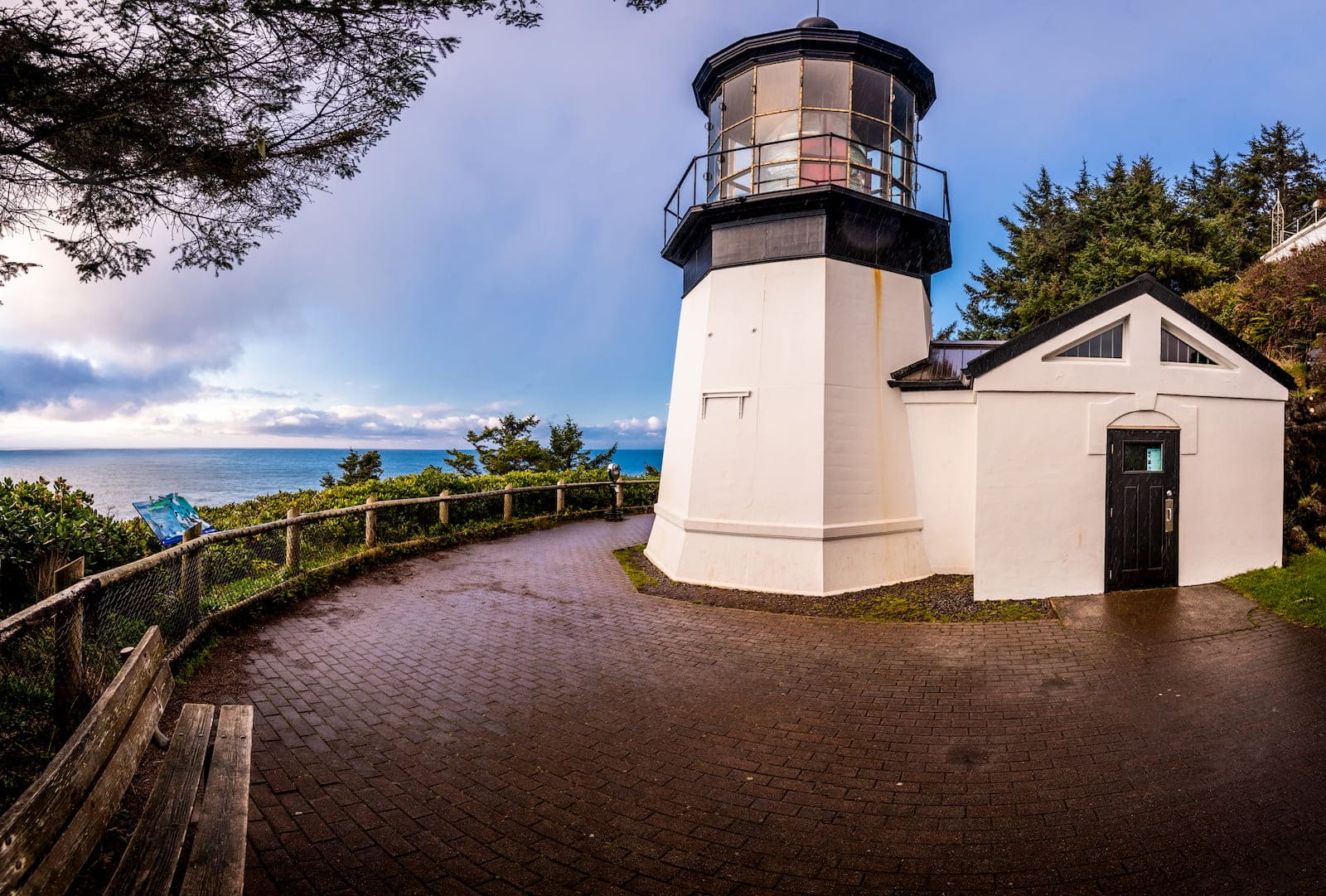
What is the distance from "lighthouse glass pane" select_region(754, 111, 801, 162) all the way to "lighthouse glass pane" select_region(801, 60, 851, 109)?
12.8 inches

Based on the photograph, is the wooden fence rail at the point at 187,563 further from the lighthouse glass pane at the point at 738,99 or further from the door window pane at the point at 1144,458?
the door window pane at the point at 1144,458

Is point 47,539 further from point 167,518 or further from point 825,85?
point 825,85

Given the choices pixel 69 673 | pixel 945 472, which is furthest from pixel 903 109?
pixel 69 673

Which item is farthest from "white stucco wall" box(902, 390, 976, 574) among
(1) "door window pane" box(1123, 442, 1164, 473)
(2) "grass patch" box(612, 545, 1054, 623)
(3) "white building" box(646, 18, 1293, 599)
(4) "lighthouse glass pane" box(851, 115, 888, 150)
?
(4) "lighthouse glass pane" box(851, 115, 888, 150)

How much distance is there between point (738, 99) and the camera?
32.7ft

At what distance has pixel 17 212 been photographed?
555 centimetres

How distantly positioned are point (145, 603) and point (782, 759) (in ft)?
18.3

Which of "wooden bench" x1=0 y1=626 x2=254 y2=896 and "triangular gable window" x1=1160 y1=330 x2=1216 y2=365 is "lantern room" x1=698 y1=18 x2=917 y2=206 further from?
Result: "wooden bench" x1=0 y1=626 x2=254 y2=896

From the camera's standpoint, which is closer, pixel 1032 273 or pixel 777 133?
pixel 777 133

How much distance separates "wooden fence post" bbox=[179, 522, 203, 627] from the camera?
19.5 feet

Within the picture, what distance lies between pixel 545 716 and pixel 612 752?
791 mm

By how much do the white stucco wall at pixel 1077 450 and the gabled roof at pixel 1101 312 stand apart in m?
0.09

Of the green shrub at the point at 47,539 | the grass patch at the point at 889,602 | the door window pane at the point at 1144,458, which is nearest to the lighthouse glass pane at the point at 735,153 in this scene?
the grass patch at the point at 889,602

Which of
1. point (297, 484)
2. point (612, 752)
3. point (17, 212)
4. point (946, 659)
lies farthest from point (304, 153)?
point (297, 484)
